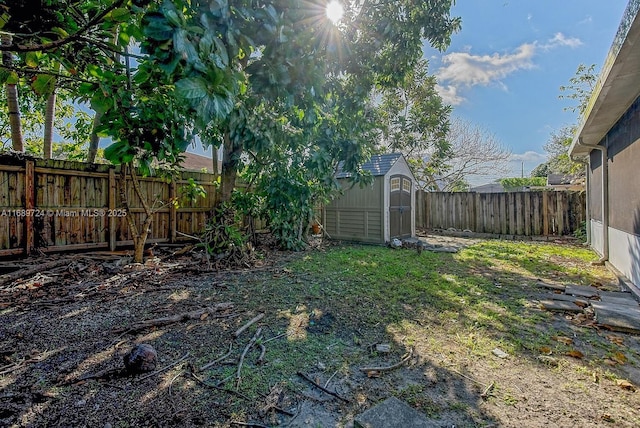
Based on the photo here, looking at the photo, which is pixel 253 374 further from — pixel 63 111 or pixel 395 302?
pixel 63 111

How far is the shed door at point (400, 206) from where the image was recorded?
26.8 feet

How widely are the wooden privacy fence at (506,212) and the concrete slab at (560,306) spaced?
6.44m

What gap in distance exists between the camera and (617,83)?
3.18m

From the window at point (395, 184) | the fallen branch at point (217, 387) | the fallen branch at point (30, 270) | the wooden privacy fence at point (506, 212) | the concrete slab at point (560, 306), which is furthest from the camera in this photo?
the wooden privacy fence at point (506, 212)

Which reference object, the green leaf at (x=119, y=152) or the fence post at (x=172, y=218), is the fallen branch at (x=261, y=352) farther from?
the fence post at (x=172, y=218)

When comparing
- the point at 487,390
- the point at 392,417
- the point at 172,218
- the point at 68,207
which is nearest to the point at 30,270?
the point at 68,207

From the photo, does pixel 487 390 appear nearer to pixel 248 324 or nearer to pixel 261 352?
pixel 261 352

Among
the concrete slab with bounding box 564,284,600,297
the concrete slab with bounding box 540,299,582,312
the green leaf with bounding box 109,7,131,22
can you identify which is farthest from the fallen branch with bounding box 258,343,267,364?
the concrete slab with bounding box 564,284,600,297

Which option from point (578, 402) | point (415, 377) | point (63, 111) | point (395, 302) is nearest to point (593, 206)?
point (395, 302)

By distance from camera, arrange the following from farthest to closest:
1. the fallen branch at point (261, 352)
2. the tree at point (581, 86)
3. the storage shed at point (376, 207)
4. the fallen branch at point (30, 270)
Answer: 1. the tree at point (581, 86)
2. the storage shed at point (376, 207)
3. the fallen branch at point (30, 270)
4. the fallen branch at point (261, 352)

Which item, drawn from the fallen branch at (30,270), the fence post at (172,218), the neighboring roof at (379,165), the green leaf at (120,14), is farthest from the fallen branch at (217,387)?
the neighboring roof at (379,165)

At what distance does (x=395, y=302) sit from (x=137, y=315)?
2.75 metres

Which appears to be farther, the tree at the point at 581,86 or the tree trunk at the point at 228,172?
the tree at the point at 581,86

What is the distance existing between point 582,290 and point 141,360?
15.8 feet
